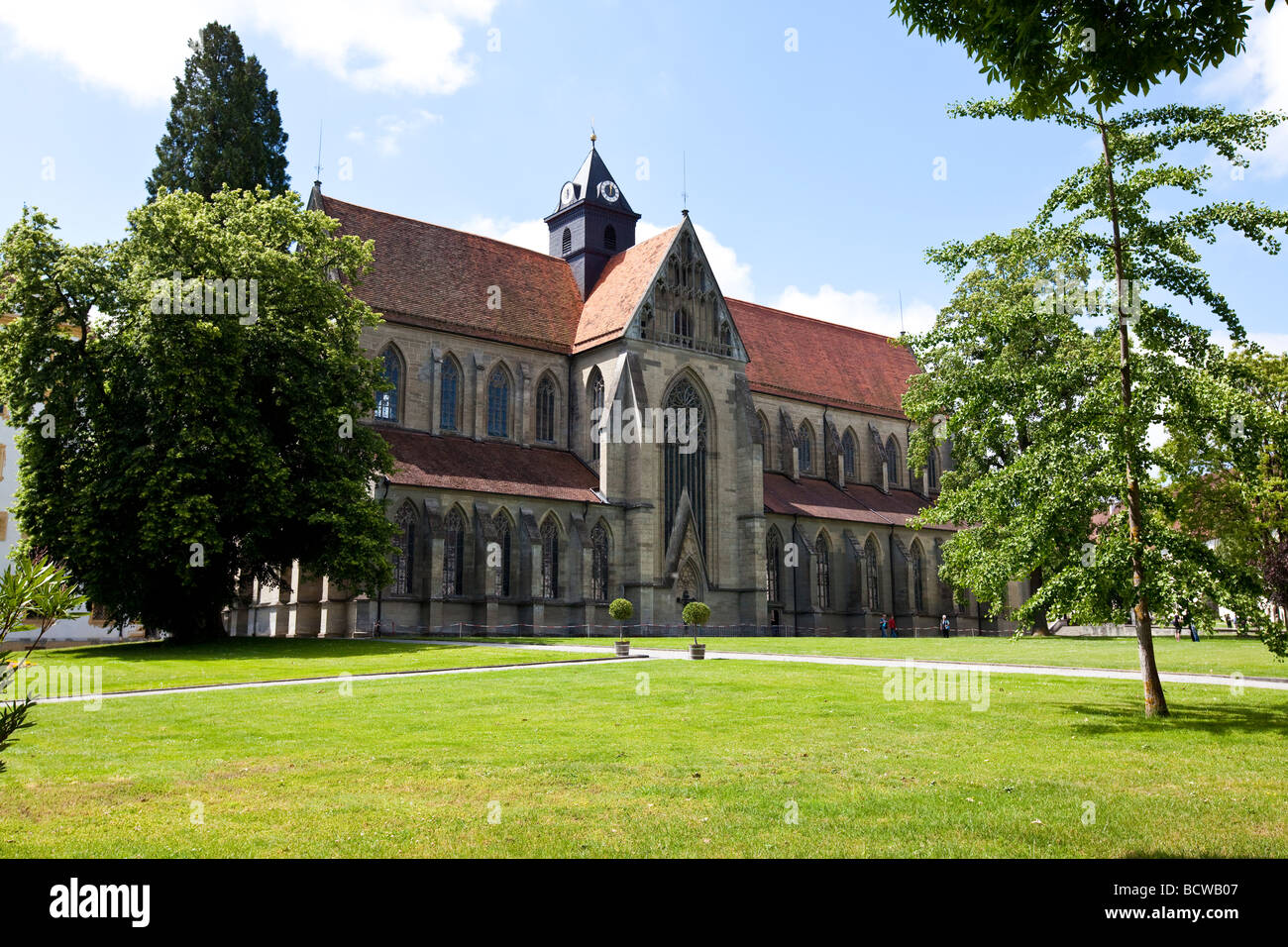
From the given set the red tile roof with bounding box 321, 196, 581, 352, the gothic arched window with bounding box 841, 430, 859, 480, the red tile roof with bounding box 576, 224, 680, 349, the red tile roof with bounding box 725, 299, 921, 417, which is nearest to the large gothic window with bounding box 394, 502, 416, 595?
the red tile roof with bounding box 321, 196, 581, 352

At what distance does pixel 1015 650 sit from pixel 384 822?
1085 inches

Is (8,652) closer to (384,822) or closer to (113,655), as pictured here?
(384,822)

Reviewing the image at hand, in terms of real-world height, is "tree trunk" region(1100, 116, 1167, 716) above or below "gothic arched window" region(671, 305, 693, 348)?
below

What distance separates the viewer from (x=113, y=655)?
94.8 ft

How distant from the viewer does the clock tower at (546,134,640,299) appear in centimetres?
5581

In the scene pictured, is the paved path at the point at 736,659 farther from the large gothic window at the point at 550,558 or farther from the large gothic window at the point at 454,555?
the large gothic window at the point at 550,558

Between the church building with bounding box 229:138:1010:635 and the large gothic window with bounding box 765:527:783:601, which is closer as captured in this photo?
the church building with bounding box 229:138:1010:635

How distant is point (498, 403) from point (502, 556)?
886cm

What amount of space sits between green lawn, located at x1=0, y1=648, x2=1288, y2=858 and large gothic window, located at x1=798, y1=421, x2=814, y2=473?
4201cm

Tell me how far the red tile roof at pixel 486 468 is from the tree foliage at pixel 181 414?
22.8 feet

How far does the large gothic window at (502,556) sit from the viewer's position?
1647 inches

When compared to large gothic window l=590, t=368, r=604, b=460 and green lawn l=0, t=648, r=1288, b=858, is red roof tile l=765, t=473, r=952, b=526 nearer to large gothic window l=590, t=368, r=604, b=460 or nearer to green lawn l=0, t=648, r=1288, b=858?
large gothic window l=590, t=368, r=604, b=460

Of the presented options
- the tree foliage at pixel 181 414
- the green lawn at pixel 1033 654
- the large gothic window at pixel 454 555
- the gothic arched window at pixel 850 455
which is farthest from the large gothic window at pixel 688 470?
the tree foliage at pixel 181 414
